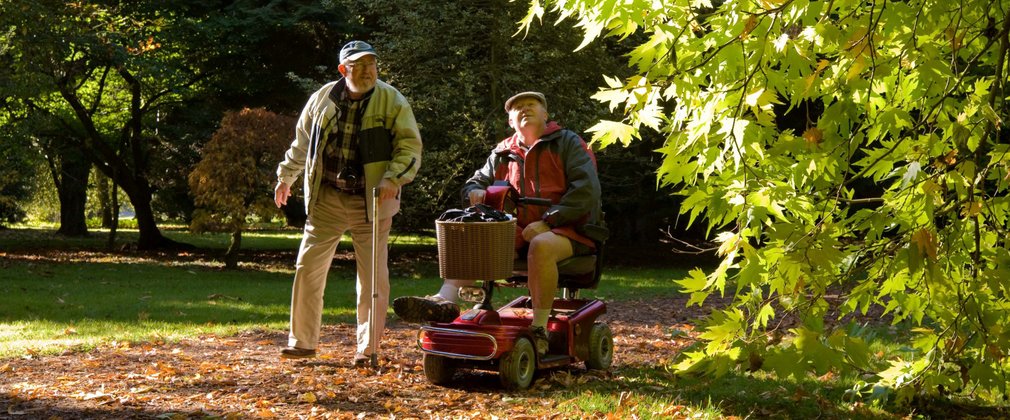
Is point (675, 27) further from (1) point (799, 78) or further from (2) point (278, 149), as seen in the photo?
(2) point (278, 149)

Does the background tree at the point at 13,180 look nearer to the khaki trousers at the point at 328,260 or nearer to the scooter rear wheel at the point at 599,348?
the khaki trousers at the point at 328,260

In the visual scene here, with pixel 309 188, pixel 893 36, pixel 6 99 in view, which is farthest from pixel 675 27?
pixel 6 99

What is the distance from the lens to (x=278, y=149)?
663 inches

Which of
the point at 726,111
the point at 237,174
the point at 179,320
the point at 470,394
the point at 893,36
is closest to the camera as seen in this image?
the point at 726,111

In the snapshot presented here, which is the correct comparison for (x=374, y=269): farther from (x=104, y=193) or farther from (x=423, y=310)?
(x=104, y=193)

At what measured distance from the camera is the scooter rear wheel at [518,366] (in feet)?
18.9

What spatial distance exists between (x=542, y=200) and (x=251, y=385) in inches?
76.9

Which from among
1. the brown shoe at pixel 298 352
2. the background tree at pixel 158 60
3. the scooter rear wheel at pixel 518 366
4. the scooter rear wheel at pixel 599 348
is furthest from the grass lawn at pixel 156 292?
the scooter rear wheel at pixel 599 348

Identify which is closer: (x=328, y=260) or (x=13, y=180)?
(x=328, y=260)

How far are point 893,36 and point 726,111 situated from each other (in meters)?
1.26

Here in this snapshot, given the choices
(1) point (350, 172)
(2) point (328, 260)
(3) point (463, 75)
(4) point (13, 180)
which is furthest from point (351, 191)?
(4) point (13, 180)

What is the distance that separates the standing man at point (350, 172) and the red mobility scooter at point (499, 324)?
61 cm

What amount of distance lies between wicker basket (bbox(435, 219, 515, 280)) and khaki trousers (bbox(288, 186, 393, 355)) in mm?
700

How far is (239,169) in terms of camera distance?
54.5 ft
